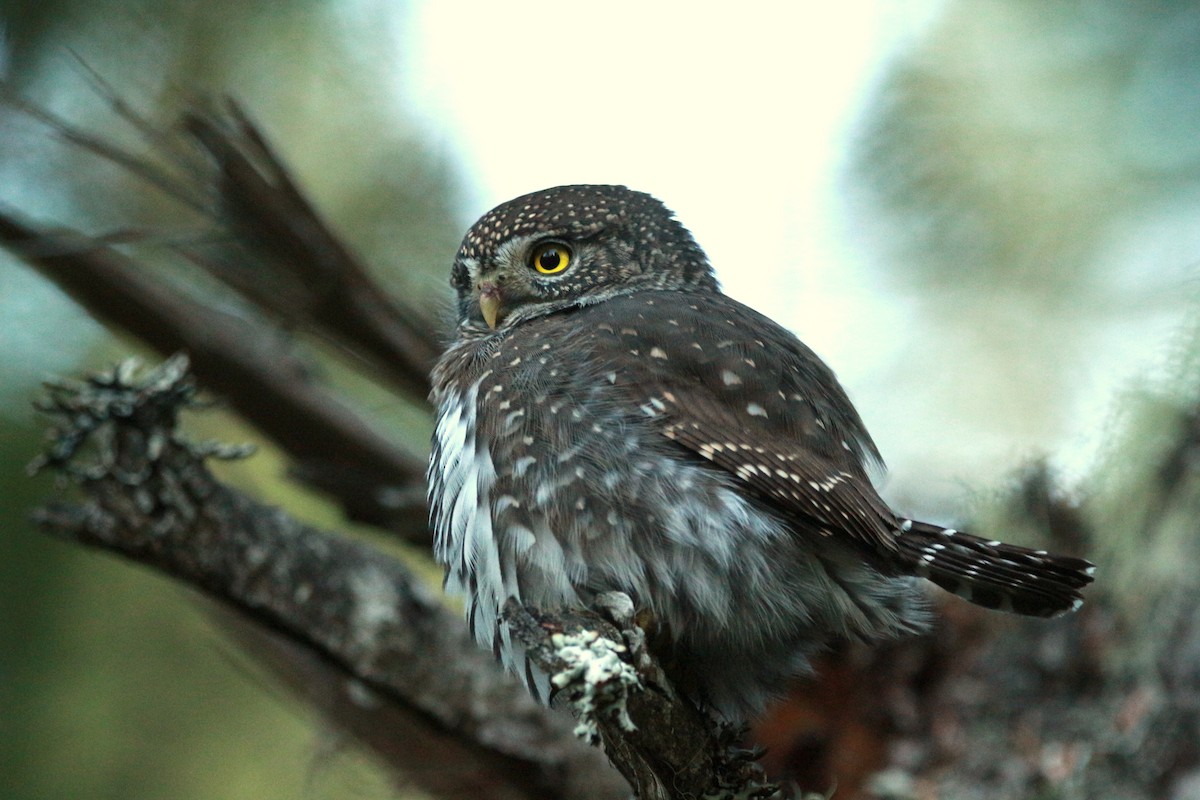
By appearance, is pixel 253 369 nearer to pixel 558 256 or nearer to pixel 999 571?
pixel 558 256

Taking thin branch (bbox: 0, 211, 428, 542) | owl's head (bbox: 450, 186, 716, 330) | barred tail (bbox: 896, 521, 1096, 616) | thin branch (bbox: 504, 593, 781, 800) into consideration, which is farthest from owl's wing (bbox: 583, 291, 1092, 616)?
thin branch (bbox: 0, 211, 428, 542)

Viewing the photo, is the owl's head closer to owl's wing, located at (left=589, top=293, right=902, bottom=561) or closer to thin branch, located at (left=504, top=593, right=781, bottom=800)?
owl's wing, located at (left=589, top=293, right=902, bottom=561)

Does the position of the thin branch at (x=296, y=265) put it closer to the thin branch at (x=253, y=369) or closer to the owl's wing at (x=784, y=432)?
the thin branch at (x=253, y=369)

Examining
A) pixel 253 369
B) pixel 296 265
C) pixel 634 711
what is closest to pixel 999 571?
pixel 634 711

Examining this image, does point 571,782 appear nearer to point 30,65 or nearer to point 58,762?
point 58,762

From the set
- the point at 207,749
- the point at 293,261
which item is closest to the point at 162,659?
the point at 207,749
